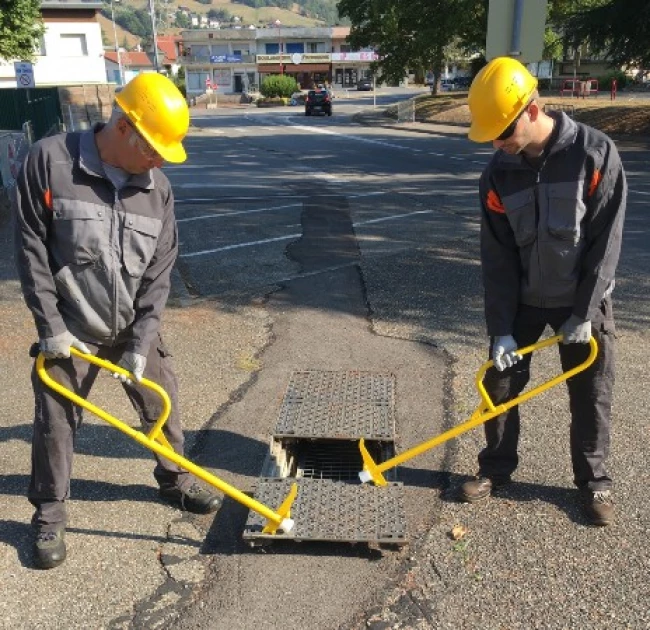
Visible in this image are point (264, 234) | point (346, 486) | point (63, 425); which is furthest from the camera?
point (264, 234)

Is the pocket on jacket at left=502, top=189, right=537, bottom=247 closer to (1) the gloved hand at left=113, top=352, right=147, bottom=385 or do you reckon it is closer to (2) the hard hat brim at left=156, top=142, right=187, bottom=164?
(2) the hard hat brim at left=156, top=142, right=187, bottom=164

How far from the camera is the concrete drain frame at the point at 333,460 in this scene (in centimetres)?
322

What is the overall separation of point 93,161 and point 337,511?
195 centimetres

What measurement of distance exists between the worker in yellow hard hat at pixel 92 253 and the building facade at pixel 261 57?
8220 cm

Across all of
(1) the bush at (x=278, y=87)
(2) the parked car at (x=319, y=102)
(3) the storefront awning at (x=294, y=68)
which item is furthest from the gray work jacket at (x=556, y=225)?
(3) the storefront awning at (x=294, y=68)

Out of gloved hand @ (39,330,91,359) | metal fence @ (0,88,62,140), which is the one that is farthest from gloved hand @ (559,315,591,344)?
metal fence @ (0,88,62,140)

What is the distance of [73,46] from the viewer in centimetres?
4556

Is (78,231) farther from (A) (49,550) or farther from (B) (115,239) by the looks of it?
(A) (49,550)

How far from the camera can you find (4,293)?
7035 millimetres

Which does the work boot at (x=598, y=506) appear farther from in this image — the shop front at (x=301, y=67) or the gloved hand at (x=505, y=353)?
the shop front at (x=301, y=67)

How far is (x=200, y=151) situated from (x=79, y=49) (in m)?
28.7

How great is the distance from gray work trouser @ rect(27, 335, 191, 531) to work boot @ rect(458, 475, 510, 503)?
5.22ft

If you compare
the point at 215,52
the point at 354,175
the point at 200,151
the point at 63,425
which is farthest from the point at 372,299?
the point at 215,52

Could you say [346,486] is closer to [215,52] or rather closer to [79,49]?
[79,49]
